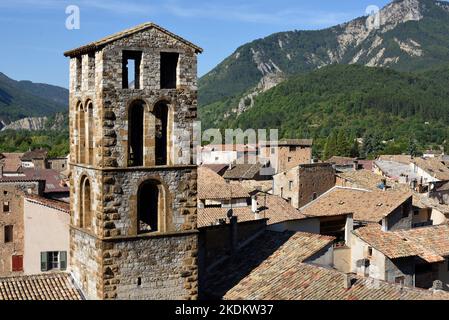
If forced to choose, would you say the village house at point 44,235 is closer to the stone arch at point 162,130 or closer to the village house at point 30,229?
the village house at point 30,229

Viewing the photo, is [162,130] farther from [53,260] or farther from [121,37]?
[53,260]

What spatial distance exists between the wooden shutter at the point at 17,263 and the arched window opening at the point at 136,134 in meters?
13.5

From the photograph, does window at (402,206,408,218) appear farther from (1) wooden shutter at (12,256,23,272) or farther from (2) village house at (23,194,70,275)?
(1) wooden shutter at (12,256,23,272)

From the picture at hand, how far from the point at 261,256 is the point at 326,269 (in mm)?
3303

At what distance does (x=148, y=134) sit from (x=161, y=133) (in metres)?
1.06

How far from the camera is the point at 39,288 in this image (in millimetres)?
22078

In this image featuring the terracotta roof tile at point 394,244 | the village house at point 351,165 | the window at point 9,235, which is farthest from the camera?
the village house at point 351,165

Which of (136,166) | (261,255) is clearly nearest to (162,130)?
(136,166)

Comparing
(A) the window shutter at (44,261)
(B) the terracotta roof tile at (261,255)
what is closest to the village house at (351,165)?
(B) the terracotta roof tile at (261,255)

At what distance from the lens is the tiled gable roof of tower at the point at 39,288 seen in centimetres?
2147

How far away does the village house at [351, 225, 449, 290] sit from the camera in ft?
101

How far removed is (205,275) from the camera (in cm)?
2656
